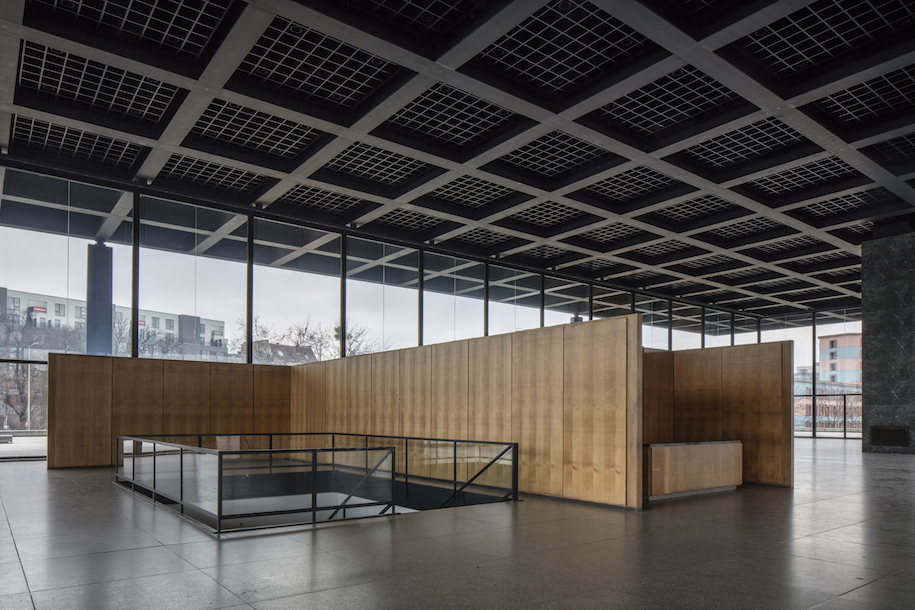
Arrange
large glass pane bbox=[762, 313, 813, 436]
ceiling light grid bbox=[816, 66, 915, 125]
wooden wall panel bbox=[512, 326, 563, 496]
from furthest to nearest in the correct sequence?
large glass pane bbox=[762, 313, 813, 436] < ceiling light grid bbox=[816, 66, 915, 125] < wooden wall panel bbox=[512, 326, 563, 496]

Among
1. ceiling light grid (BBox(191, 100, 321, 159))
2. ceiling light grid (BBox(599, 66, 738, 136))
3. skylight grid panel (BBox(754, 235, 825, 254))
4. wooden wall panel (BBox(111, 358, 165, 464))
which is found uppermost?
ceiling light grid (BBox(599, 66, 738, 136))

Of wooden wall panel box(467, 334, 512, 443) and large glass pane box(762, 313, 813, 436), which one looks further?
large glass pane box(762, 313, 813, 436)

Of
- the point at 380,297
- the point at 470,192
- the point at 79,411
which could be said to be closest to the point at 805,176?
the point at 470,192

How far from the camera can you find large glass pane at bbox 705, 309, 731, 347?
29281mm

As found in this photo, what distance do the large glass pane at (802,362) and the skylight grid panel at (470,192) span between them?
17581mm

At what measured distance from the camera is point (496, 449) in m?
10.2

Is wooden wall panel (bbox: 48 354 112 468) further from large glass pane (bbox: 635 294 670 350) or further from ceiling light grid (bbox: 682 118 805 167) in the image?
large glass pane (bbox: 635 294 670 350)

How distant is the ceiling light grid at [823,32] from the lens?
8969 millimetres

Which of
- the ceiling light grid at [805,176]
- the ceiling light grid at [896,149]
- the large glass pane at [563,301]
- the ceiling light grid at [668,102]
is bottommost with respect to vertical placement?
the large glass pane at [563,301]

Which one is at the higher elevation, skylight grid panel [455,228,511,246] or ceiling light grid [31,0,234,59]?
ceiling light grid [31,0,234,59]

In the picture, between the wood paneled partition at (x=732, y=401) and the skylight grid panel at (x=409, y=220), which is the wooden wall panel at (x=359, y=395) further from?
the wood paneled partition at (x=732, y=401)

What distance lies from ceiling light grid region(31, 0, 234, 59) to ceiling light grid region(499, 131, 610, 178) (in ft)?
21.6

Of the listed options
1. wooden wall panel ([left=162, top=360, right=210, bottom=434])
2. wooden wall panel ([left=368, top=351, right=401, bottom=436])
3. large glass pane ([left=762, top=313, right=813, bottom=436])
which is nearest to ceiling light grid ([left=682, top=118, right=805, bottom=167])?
wooden wall panel ([left=368, top=351, right=401, bottom=436])

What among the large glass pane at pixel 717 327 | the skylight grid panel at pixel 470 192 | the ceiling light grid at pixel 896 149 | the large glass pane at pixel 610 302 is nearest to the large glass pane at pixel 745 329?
the large glass pane at pixel 717 327
